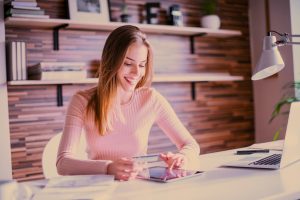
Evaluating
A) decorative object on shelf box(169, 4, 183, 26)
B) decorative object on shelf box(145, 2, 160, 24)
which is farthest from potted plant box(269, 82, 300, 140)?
decorative object on shelf box(145, 2, 160, 24)

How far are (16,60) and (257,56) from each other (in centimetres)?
228

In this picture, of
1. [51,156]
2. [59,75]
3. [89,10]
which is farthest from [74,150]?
[89,10]

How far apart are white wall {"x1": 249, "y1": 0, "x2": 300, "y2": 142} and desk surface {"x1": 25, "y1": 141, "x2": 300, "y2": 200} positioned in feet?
7.29

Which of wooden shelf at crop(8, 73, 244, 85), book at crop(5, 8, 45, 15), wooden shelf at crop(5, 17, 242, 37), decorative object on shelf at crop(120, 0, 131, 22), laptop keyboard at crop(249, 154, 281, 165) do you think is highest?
decorative object on shelf at crop(120, 0, 131, 22)

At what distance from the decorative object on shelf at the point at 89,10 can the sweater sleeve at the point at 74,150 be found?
3.97ft

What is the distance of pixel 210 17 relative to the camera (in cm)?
351

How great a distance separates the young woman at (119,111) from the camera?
6.07ft

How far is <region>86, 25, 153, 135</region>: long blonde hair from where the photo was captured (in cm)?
185

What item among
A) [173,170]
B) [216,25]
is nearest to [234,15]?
[216,25]

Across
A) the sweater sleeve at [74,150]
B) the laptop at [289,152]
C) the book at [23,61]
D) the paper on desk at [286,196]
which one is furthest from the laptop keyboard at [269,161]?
the book at [23,61]

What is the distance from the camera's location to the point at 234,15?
391 centimetres

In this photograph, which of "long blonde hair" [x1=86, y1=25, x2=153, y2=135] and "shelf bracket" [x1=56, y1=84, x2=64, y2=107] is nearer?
"long blonde hair" [x1=86, y1=25, x2=153, y2=135]

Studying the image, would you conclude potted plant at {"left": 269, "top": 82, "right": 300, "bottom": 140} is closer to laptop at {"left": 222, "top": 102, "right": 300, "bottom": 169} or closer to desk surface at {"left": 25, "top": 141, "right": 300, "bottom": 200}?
laptop at {"left": 222, "top": 102, "right": 300, "bottom": 169}

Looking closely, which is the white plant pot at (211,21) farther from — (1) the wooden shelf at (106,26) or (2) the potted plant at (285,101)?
(2) the potted plant at (285,101)
